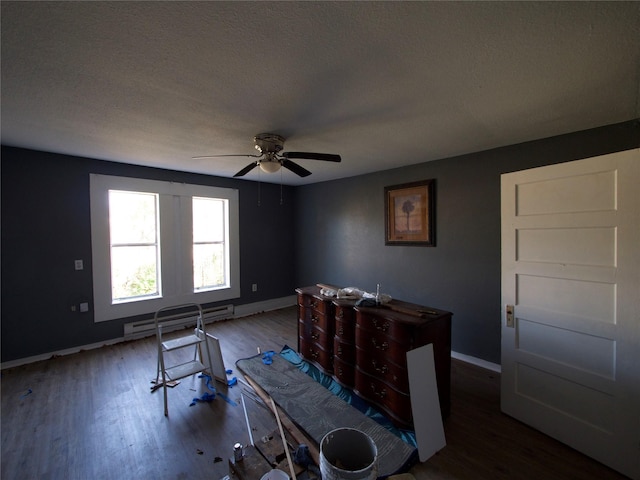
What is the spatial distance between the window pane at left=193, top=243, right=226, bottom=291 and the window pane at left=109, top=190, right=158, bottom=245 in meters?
0.75

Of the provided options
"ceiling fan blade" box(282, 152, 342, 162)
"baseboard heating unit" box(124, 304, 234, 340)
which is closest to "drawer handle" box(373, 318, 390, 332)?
"ceiling fan blade" box(282, 152, 342, 162)

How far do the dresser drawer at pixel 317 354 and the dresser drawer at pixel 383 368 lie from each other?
1.55ft

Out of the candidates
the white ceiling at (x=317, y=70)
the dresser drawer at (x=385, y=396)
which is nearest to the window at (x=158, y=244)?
the white ceiling at (x=317, y=70)

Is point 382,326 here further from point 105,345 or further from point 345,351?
point 105,345

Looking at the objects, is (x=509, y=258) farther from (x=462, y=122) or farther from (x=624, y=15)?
(x=624, y=15)

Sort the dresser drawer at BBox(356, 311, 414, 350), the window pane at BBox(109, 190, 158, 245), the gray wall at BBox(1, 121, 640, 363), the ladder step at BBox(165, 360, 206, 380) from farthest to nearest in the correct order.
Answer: the window pane at BBox(109, 190, 158, 245) → the gray wall at BBox(1, 121, 640, 363) → the ladder step at BBox(165, 360, 206, 380) → the dresser drawer at BBox(356, 311, 414, 350)

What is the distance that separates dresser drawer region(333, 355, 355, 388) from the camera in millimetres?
2656

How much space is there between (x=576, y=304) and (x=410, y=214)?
2.10 meters

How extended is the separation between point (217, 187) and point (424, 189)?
333 cm

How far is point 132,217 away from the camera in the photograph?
4.00 meters

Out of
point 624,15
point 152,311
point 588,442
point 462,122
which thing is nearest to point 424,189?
point 462,122

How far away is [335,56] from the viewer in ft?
4.68

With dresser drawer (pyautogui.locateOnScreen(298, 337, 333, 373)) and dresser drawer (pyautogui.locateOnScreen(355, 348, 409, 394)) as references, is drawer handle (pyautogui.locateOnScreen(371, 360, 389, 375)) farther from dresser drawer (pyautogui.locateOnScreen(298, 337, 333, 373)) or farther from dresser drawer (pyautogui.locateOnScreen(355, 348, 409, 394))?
dresser drawer (pyautogui.locateOnScreen(298, 337, 333, 373))

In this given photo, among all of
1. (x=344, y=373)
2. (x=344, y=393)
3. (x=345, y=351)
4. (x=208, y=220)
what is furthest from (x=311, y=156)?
(x=208, y=220)
